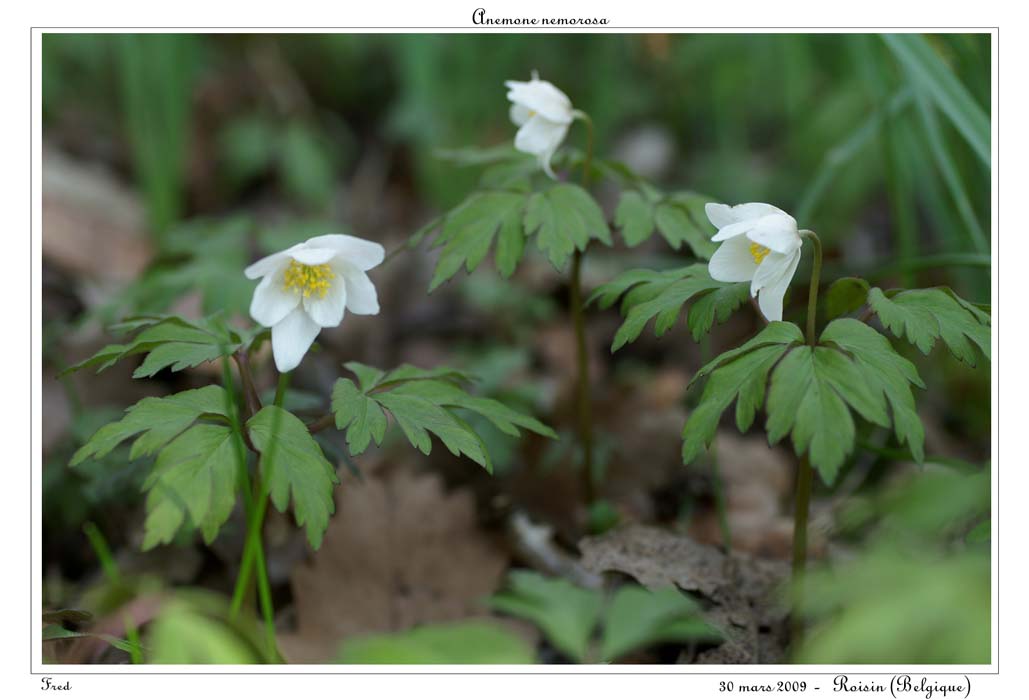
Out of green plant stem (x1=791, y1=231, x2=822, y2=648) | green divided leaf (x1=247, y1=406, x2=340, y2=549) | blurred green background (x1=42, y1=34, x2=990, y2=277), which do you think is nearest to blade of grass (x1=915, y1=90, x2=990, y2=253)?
blurred green background (x1=42, y1=34, x2=990, y2=277)

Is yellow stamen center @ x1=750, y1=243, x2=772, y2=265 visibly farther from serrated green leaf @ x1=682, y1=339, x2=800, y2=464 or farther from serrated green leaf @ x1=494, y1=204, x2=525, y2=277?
serrated green leaf @ x1=494, y1=204, x2=525, y2=277

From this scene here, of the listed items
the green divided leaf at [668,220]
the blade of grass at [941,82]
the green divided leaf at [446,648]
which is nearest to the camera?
the green divided leaf at [446,648]

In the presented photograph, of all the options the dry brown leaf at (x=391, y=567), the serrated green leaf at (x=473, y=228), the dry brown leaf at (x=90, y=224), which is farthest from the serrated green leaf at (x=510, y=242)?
the dry brown leaf at (x=90, y=224)

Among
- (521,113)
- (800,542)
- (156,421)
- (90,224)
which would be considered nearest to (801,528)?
(800,542)

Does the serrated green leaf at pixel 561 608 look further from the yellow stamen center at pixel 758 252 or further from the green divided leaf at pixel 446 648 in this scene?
the yellow stamen center at pixel 758 252

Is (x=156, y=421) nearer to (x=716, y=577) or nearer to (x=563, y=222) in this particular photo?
(x=563, y=222)
